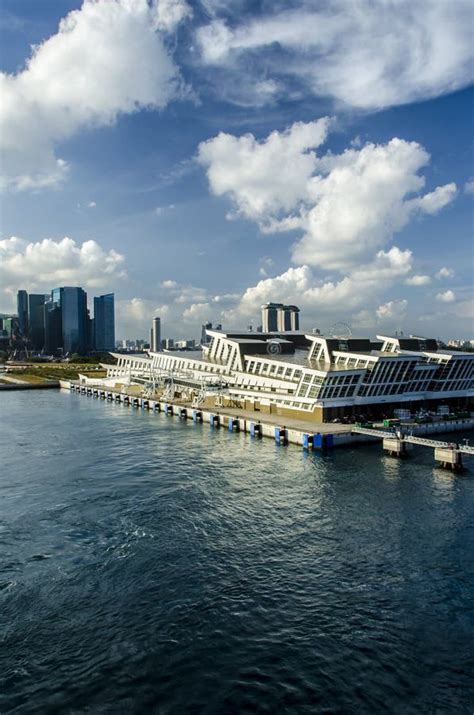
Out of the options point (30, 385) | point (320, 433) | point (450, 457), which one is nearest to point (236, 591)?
point (450, 457)

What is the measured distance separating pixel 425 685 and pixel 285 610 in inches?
283

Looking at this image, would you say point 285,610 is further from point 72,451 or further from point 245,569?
point 72,451

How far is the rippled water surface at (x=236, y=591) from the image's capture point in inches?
784

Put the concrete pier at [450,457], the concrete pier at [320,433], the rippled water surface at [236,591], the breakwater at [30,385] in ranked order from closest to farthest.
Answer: the rippled water surface at [236,591]
the concrete pier at [450,457]
the concrete pier at [320,433]
the breakwater at [30,385]

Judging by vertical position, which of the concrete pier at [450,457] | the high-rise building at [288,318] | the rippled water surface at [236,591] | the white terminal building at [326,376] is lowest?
the rippled water surface at [236,591]

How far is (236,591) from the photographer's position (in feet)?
88.8

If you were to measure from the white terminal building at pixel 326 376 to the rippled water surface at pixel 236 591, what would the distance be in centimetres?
2490

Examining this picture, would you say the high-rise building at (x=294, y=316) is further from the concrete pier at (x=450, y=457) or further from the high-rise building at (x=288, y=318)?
the concrete pier at (x=450, y=457)

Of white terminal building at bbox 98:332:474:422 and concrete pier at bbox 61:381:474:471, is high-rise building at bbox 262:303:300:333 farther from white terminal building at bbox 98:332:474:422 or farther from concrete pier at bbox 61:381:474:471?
concrete pier at bbox 61:381:474:471

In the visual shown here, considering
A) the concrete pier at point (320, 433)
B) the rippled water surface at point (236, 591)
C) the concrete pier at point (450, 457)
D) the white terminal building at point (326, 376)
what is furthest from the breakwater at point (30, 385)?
the concrete pier at point (450, 457)

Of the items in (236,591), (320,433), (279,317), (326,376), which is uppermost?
(279,317)

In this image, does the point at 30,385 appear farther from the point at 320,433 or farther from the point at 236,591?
the point at 236,591

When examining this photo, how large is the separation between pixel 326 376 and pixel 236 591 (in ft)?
155

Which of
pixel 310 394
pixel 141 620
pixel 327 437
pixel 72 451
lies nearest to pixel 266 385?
pixel 310 394
